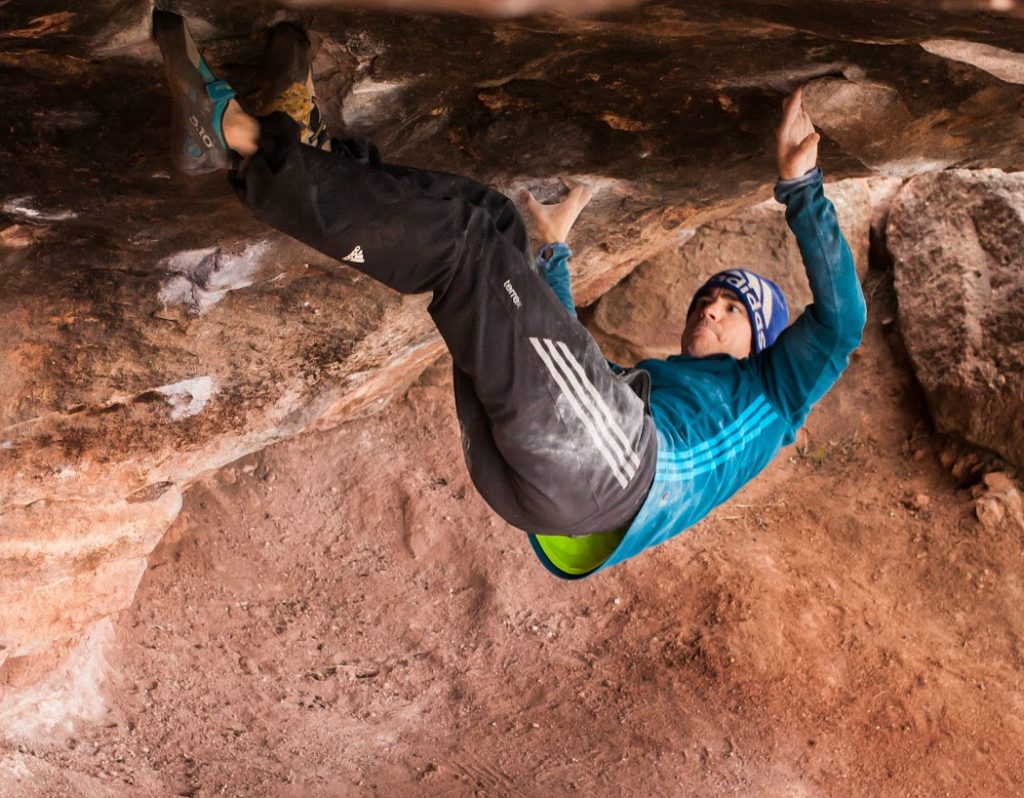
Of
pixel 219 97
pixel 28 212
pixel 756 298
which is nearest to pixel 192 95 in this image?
pixel 219 97

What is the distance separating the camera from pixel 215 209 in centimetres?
321

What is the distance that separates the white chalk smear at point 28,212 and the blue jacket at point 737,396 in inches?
55.0

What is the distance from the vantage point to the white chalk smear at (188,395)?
12.6 ft

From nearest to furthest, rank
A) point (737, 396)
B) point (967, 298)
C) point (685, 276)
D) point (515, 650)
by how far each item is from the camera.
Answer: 1. point (737, 396)
2. point (515, 650)
3. point (967, 298)
4. point (685, 276)

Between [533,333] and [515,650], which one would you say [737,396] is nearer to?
[533,333]

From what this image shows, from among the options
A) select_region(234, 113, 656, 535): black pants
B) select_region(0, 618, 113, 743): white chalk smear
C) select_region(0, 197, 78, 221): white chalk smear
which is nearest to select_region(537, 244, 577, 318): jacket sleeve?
select_region(234, 113, 656, 535): black pants

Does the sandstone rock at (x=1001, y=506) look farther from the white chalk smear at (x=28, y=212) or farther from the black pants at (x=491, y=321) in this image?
the white chalk smear at (x=28, y=212)

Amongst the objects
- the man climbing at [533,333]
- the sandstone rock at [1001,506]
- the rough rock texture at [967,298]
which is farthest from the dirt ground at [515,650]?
the man climbing at [533,333]

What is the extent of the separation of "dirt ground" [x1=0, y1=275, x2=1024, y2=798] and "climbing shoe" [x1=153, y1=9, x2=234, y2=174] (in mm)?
2650

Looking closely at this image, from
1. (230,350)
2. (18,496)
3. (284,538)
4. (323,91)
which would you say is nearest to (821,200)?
(323,91)

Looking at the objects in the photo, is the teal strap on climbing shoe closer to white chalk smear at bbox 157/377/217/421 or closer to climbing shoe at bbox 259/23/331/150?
climbing shoe at bbox 259/23/331/150

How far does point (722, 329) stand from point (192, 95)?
167cm

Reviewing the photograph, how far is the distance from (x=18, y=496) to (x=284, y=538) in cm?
144

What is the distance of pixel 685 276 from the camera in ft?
19.4
